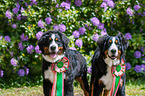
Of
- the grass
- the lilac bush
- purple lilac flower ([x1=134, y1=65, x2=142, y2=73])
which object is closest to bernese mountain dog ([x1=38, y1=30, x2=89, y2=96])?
the grass

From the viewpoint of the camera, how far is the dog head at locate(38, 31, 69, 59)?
356 centimetres

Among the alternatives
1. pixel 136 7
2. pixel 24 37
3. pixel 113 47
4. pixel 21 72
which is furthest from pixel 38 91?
pixel 136 7

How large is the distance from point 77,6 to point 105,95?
8.88 ft

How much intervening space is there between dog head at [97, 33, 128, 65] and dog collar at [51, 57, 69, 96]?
1.94ft

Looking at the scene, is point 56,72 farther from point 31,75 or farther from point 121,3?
point 121,3

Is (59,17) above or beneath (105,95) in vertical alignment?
above

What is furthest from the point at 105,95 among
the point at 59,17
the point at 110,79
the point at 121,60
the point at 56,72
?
the point at 59,17

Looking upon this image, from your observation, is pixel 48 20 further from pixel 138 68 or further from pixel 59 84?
pixel 138 68

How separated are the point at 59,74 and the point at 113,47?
895 mm

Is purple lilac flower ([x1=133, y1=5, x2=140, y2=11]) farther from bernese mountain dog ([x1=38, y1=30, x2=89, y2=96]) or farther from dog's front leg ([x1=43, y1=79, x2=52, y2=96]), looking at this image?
dog's front leg ([x1=43, y1=79, x2=52, y2=96])

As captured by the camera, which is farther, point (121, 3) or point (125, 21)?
point (125, 21)

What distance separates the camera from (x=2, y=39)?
5.80 meters

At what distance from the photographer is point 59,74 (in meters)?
3.74

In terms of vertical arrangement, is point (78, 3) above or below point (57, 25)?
above
